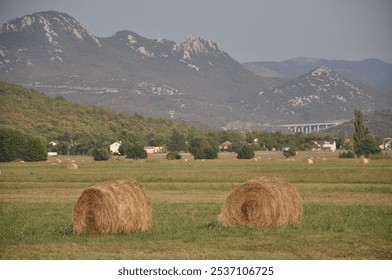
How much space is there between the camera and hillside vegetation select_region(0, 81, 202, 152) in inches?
3888

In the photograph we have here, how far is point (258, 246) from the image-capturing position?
15.1 m

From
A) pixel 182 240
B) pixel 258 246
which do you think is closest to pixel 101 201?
pixel 182 240

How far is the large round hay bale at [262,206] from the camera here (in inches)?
699

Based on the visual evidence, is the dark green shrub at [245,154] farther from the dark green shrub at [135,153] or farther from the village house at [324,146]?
the village house at [324,146]

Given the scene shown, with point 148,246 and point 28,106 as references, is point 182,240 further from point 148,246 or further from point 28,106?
point 28,106

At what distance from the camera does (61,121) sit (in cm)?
11119

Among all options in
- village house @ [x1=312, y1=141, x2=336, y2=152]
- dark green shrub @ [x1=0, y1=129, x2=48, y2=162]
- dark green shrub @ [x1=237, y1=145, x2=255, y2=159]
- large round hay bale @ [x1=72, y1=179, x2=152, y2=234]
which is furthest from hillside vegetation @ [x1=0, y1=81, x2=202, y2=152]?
large round hay bale @ [x1=72, y1=179, x2=152, y2=234]

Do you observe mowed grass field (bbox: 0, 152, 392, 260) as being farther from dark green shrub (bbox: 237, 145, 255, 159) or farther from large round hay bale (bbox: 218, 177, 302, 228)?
dark green shrub (bbox: 237, 145, 255, 159)

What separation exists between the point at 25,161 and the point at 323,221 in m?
47.8

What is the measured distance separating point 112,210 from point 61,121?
315ft

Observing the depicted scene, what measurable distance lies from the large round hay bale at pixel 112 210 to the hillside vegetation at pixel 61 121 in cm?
7550

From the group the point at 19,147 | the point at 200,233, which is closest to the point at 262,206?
the point at 200,233

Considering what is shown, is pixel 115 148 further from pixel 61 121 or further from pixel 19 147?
pixel 19 147

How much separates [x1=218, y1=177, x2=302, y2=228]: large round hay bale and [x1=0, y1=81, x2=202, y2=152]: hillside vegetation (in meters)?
75.2
